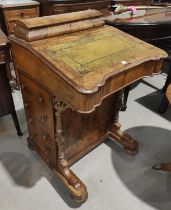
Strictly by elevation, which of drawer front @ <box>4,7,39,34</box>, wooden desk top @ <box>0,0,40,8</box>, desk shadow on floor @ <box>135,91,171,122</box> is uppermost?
wooden desk top @ <box>0,0,40,8</box>

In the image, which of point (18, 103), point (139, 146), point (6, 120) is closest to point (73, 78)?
point (139, 146)

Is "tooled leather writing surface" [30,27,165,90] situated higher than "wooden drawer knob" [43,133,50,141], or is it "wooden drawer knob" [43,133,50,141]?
"tooled leather writing surface" [30,27,165,90]

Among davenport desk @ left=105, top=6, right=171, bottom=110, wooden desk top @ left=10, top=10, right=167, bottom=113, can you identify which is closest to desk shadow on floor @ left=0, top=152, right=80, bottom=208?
wooden desk top @ left=10, top=10, right=167, bottom=113

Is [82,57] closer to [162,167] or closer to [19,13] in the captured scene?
[162,167]

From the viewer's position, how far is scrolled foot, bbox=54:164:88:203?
1411 millimetres

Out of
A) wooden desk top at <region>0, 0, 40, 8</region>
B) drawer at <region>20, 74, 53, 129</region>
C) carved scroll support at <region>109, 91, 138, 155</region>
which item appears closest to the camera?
drawer at <region>20, 74, 53, 129</region>

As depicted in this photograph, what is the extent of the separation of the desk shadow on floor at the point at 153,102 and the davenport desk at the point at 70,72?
96 centimetres

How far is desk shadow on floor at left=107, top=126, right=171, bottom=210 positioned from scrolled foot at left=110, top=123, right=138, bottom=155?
5 cm

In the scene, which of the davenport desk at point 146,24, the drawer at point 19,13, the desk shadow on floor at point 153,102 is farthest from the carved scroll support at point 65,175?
the drawer at point 19,13

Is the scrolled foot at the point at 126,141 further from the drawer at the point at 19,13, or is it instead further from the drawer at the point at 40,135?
the drawer at the point at 19,13

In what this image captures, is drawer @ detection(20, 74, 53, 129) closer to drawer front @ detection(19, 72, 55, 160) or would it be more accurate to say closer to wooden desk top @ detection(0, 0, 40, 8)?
drawer front @ detection(19, 72, 55, 160)

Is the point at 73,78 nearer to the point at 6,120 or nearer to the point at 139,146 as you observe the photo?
the point at 139,146

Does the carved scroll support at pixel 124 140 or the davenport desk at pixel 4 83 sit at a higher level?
the davenport desk at pixel 4 83

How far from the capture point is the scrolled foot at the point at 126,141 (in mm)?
1826
